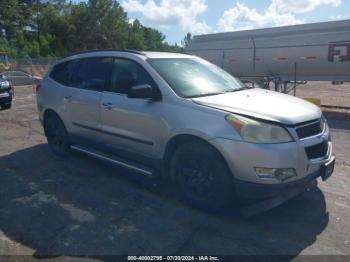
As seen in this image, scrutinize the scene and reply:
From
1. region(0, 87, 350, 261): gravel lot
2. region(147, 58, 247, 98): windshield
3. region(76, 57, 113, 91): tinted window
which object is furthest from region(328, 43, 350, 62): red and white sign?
region(76, 57, 113, 91): tinted window

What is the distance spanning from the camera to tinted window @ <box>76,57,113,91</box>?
5.42m

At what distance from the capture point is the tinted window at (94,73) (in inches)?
213

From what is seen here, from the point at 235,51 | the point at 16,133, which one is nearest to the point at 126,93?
the point at 16,133

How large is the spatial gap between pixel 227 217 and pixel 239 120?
112cm

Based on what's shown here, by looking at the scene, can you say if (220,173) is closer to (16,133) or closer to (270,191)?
(270,191)

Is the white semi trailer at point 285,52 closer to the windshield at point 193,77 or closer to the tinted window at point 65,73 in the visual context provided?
the windshield at point 193,77

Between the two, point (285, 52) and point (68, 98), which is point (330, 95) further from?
point (68, 98)

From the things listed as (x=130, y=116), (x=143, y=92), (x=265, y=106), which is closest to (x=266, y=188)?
(x=265, y=106)

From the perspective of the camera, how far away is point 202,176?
13.7 feet

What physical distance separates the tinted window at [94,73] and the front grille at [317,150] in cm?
295

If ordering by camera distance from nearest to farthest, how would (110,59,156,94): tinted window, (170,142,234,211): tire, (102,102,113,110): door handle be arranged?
(170,142,234,211): tire, (110,59,156,94): tinted window, (102,102,113,110): door handle

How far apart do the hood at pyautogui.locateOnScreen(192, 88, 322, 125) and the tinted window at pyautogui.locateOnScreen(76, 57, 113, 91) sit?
A: 1713 mm

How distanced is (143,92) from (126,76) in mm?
769

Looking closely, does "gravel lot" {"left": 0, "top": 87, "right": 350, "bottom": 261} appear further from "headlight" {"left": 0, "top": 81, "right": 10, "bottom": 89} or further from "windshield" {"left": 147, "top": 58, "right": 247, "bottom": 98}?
"headlight" {"left": 0, "top": 81, "right": 10, "bottom": 89}
